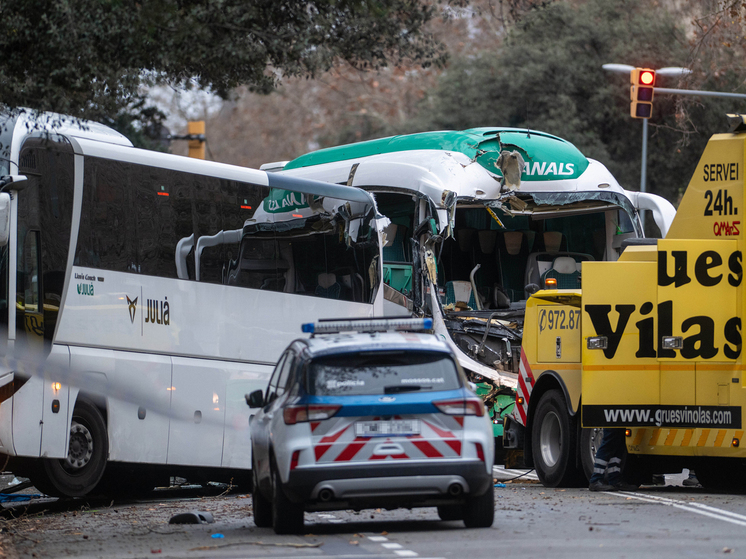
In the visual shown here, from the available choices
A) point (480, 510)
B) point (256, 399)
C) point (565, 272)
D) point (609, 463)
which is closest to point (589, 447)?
point (609, 463)

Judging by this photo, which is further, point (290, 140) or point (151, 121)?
point (290, 140)

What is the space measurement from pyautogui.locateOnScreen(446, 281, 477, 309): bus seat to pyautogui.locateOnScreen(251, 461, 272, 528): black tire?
727cm

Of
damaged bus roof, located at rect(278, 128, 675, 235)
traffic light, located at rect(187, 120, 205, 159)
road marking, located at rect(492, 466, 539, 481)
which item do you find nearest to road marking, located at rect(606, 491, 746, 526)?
road marking, located at rect(492, 466, 539, 481)

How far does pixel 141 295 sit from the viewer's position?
565 inches

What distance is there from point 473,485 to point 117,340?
5498 mm

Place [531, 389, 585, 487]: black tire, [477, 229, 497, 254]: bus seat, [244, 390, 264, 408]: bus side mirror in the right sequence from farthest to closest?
[477, 229, 497, 254]: bus seat, [531, 389, 585, 487]: black tire, [244, 390, 264, 408]: bus side mirror

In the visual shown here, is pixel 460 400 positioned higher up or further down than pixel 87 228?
further down

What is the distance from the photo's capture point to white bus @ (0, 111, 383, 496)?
518 inches

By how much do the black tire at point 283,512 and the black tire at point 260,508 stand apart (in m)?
0.75

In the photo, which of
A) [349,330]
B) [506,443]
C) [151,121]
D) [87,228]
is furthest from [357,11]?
[151,121]

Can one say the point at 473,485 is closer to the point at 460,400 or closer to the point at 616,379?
the point at 460,400

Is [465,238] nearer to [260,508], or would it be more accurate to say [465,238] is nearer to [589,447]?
[589,447]

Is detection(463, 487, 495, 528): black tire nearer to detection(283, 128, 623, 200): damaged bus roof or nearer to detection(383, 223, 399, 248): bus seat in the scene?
detection(283, 128, 623, 200): damaged bus roof

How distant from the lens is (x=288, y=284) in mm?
16281
